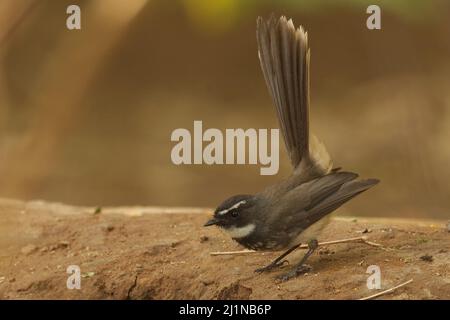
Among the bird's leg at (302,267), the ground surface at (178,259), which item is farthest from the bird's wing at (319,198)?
the ground surface at (178,259)

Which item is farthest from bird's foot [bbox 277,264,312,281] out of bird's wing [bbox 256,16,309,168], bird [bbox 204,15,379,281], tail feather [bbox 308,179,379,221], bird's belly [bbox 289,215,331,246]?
bird's wing [bbox 256,16,309,168]

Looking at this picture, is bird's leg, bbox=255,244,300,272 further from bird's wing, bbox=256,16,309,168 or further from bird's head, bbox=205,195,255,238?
bird's wing, bbox=256,16,309,168

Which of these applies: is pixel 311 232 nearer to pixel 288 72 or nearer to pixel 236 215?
pixel 236 215

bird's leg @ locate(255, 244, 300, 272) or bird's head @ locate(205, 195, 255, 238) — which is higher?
bird's head @ locate(205, 195, 255, 238)

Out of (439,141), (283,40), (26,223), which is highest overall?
(283,40)

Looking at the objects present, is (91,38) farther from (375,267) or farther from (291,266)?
(375,267)

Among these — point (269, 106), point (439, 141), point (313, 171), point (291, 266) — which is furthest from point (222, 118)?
point (439, 141)
